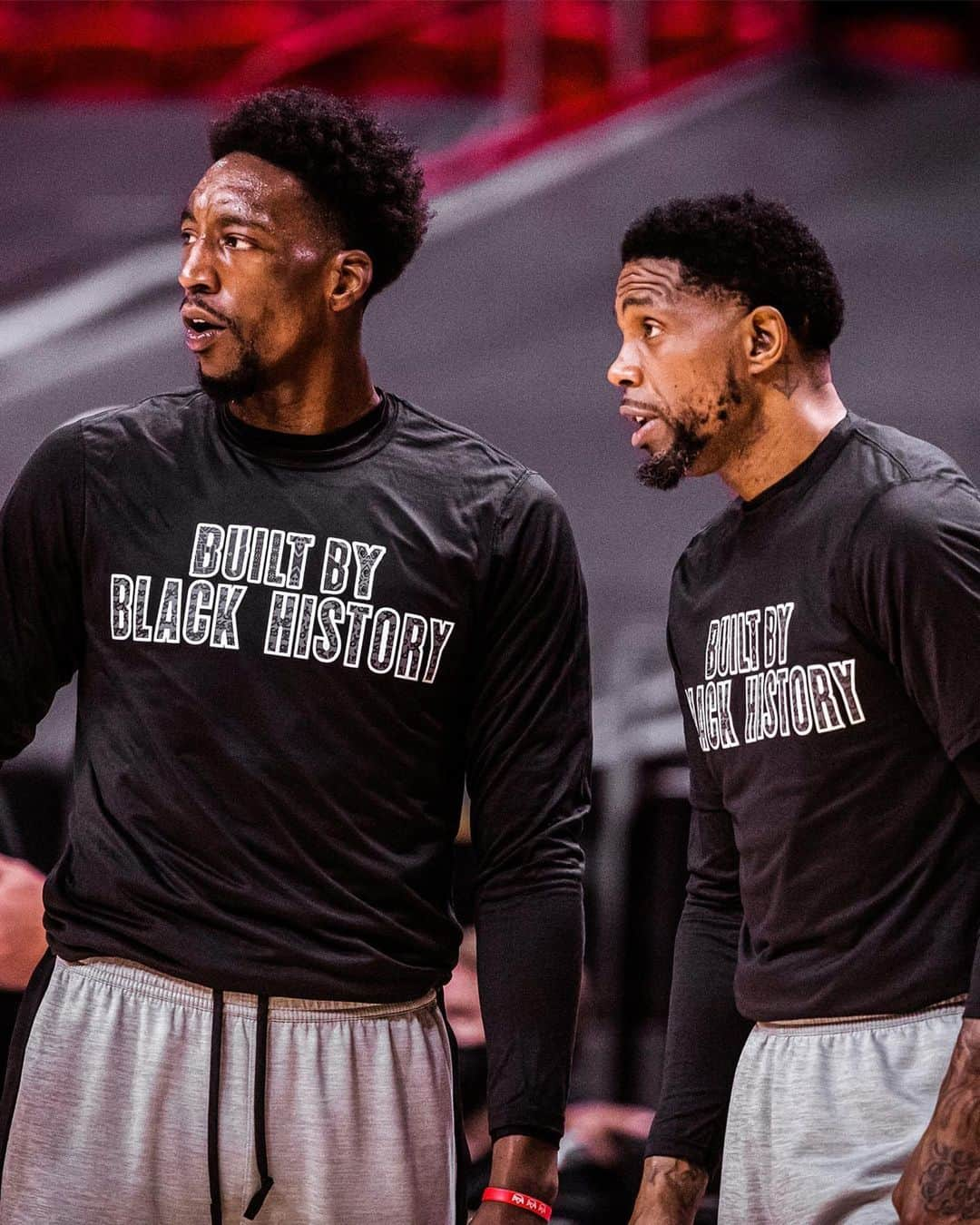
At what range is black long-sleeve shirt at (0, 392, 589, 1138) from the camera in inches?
72.5

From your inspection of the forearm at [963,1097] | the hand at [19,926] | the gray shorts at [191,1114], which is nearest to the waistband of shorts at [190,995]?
the gray shorts at [191,1114]

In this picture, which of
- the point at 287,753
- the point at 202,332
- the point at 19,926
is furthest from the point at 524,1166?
the point at 19,926

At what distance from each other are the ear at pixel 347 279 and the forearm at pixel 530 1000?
709mm

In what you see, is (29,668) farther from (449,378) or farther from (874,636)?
(449,378)

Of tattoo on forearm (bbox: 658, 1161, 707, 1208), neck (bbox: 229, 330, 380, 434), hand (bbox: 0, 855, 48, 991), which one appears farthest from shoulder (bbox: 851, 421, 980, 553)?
hand (bbox: 0, 855, 48, 991)

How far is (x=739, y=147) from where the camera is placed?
495 centimetres

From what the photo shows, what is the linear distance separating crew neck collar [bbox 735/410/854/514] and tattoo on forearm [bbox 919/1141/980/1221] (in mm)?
776

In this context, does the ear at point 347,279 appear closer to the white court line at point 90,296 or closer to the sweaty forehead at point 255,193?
the sweaty forehead at point 255,193

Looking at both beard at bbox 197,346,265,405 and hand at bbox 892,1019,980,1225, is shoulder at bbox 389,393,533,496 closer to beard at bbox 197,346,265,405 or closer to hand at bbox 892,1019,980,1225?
beard at bbox 197,346,265,405

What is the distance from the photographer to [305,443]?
201 cm

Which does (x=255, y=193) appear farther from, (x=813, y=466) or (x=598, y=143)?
(x=598, y=143)

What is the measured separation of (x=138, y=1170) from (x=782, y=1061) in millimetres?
716

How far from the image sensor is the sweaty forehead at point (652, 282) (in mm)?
2215

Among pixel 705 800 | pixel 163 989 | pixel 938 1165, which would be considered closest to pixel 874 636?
pixel 705 800
